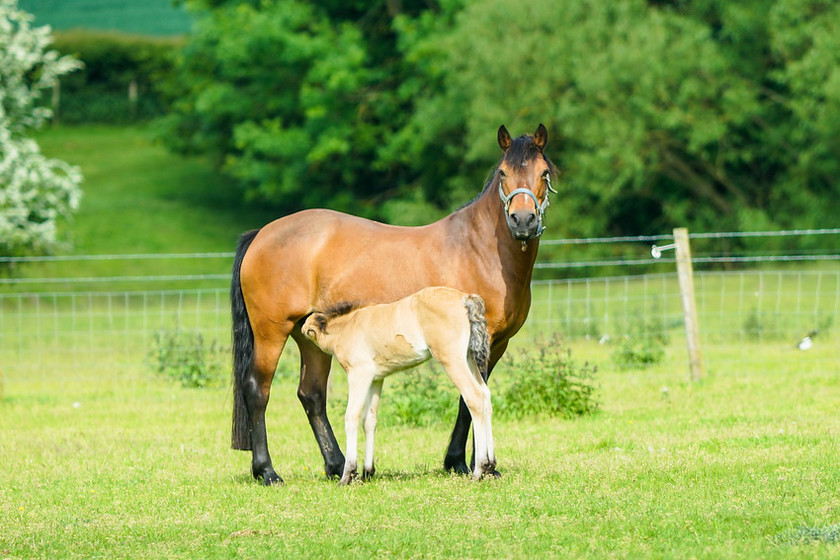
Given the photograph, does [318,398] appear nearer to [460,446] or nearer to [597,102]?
[460,446]

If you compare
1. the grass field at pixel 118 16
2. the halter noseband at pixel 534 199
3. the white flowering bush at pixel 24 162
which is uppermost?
the grass field at pixel 118 16

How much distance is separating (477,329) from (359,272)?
1169 mm

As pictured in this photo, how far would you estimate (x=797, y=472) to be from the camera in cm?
741

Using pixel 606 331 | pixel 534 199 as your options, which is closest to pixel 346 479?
pixel 534 199

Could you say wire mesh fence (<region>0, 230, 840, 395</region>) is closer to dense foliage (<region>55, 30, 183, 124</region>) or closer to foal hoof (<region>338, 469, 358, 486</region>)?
foal hoof (<region>338, 469, 358, 486</region>)

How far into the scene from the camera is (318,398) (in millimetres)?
8484

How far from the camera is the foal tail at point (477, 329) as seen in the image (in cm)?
731

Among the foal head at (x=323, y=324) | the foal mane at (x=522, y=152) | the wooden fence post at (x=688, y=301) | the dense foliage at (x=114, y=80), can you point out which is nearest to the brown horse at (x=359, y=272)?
the foal mane at (x=522, y=152)

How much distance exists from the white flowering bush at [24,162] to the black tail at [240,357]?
1582cm

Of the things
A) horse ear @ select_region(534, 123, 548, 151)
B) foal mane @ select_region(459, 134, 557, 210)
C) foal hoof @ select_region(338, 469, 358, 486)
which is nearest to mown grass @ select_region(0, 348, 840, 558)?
foal hoof @ select_region(338, 469, 358, 486)

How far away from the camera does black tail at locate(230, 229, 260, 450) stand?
27.5ft

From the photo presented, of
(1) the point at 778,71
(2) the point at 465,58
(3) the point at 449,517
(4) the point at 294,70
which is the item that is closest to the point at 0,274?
(2) the point at 465,58

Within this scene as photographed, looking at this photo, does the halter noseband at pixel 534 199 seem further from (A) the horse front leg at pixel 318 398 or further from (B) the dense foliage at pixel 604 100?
(B) the dense foliage at pixel 604 100

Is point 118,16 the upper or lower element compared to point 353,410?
upper
